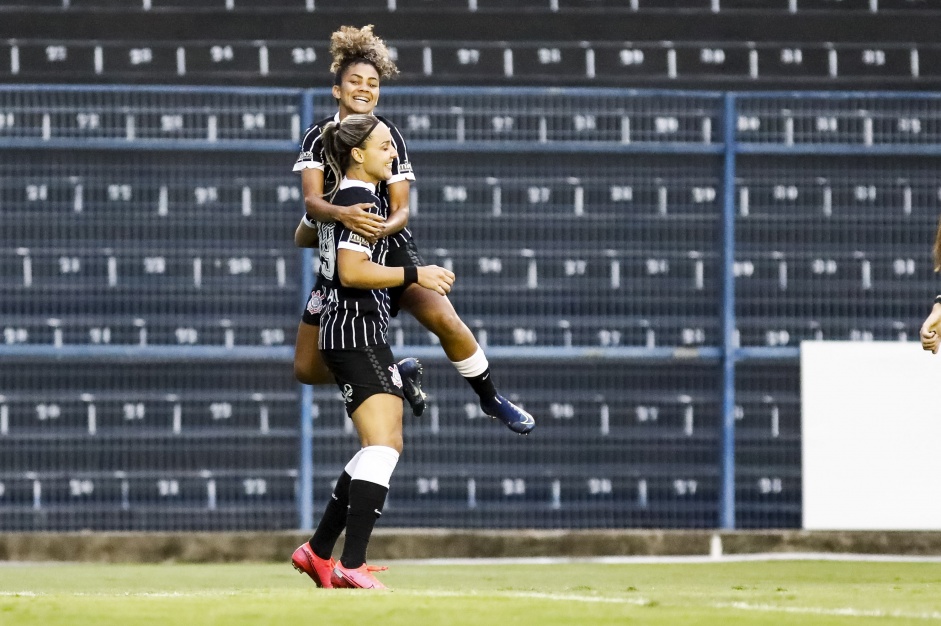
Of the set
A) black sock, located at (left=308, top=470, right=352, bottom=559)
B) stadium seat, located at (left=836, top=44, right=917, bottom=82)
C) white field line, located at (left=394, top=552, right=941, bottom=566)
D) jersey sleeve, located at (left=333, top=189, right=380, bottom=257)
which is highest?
stadium seat, located at (left=836, top=44, right=917, bottom=82)

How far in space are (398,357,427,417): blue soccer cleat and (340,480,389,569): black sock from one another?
0.53 metres

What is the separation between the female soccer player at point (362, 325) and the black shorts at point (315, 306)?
4.8 inches

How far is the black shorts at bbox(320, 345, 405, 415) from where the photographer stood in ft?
25.3

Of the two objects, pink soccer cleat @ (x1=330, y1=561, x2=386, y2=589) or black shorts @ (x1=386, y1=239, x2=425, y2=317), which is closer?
pink soccer cleat @ (x1=330, y1=561, x2=386, y2=589)

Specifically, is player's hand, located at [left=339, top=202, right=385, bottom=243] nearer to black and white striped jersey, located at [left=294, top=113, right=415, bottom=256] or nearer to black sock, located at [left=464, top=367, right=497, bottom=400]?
black and white striped jersey, located at [left=294, top=113, right=415, bottom=256]

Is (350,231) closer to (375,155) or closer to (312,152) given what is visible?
(375,155)

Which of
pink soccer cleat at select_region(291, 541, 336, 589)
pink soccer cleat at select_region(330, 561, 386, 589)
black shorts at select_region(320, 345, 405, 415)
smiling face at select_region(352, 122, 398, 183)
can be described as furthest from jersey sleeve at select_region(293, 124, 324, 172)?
pink soccer cleat at select_region(330, 561, 386, 589)

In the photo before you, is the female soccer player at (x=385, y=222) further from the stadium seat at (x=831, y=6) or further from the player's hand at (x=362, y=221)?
the stadium seat at (x=831, y=6)

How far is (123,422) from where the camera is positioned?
38.6 ft

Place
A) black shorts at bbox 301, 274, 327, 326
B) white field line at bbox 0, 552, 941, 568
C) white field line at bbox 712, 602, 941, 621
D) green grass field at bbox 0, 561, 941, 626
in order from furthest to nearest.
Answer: white field line at bbox 0, 552, 941, 568 → black shorts at bbox 301, 274, 327, 326 → white field line at bbox 712, 602, 941, 621 → green grass field at bbox 0, 561, 941, 626

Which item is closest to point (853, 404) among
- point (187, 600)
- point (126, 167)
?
point (126, 167)

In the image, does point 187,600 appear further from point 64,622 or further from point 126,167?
point 126,167

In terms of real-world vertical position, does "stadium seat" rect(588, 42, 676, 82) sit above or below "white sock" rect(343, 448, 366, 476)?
above

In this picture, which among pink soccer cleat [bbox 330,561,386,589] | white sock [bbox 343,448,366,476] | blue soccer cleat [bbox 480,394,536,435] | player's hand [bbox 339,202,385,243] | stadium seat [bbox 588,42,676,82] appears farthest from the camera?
stadium seat [bbox 588,42,676,82]
